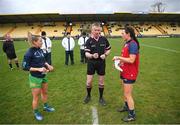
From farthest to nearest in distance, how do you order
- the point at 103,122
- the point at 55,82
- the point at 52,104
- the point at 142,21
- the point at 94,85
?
the point at 142,21, the point at 55,82, the point at 94,85, the point at 52,104, the point at 103,122

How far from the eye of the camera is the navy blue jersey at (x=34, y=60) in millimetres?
5012

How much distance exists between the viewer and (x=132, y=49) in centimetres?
481

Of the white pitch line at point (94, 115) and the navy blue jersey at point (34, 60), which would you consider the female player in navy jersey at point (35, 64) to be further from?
the white pitch line at point (94, 115)

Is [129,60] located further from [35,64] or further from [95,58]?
[35,64]

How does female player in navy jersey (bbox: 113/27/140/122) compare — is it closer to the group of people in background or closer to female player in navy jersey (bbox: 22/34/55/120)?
the group of people in background

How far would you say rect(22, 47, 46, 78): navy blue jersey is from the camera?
5012mm

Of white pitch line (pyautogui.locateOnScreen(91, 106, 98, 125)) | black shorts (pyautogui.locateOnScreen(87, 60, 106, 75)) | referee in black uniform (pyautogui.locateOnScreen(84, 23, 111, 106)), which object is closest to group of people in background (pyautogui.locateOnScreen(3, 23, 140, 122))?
referee in black uniform (pyautogui.locateOnScreen(84, 23, 111, 106))

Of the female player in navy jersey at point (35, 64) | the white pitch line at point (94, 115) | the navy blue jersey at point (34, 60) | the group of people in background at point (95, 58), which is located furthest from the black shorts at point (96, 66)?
the navy blue jersey at point (34, 60)

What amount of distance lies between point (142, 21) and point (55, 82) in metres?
56.1

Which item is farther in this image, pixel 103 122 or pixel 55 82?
pixel 55 82

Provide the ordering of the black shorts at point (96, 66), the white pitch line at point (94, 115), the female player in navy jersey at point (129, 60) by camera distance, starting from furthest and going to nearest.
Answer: the black shorts at point (96, 66)
the white pitch line at point (94, 115)
the female player in navy jersey at point (129, 60)

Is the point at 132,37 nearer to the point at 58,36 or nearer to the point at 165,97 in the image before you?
the point at 165,97

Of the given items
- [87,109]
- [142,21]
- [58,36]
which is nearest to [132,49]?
[87,109]

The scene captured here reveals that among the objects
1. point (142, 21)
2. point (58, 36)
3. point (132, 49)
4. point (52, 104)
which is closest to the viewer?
point (132, 49)
